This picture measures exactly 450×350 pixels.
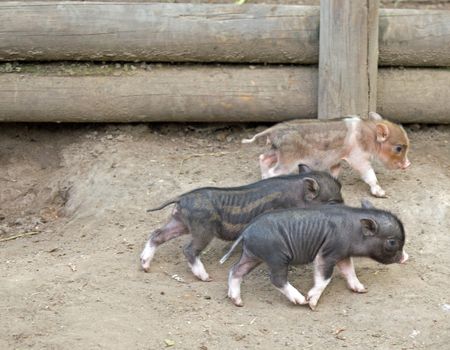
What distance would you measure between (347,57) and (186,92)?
142 cm

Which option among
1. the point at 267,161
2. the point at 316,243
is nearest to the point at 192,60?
the point at 267,161

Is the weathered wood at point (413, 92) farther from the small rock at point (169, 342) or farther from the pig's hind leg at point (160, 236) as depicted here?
the small rock at point (169, 342)

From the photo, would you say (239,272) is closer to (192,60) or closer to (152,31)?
(192,60)

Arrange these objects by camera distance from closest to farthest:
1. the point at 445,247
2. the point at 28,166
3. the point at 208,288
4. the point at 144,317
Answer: the point at 144,317 < the point at 208,288 < the point at 445,247 < the point at 28,166

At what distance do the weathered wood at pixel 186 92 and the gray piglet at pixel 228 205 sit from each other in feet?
5.14

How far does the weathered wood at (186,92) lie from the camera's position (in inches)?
334

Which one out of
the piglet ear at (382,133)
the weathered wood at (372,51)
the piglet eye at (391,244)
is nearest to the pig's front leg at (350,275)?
the piglet eye at (391,244)

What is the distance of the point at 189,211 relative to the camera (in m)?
6.79

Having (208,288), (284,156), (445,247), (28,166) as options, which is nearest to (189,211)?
(208,288)

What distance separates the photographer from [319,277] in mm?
6508

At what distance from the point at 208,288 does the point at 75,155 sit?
8.23 ft

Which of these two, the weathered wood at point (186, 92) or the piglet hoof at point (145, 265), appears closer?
the piglet hoof at point (145, 265)

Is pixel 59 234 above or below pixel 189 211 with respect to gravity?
below

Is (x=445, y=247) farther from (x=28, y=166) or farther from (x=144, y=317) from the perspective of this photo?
(x=28, y=166)
